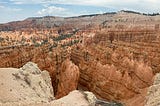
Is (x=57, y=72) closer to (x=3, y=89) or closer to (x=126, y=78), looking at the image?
(x=126, y=78)

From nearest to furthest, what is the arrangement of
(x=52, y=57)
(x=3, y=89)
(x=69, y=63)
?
1. (x=3, y=89)
2. (x=69, y=63)
3. (x=52, y=57)

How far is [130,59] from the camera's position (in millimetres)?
60312

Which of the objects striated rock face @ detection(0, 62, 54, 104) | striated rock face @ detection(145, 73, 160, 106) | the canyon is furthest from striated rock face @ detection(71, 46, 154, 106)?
striated rock face @ detection(145, 73, 160, 106)

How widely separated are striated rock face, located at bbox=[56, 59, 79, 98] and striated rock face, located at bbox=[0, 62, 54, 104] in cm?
617

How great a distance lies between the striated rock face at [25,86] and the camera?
119 feet

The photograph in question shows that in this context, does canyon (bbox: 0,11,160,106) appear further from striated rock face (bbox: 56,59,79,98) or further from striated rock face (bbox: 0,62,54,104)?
striated rock face (bbox: 0,62,54,104)

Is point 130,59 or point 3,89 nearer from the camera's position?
point 3,89

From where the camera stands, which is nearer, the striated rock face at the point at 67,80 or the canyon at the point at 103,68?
the canyon at the point at 103,68

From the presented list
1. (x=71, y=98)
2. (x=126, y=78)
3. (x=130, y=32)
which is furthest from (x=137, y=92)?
(x=130, y=32)

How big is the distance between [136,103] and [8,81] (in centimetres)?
1673

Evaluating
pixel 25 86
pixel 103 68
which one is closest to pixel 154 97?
pixel 25 86

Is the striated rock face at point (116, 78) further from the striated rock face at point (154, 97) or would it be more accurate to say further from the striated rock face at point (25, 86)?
the striated rock face at point (154, 97)

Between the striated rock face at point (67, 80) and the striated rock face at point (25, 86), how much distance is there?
617 centimetres

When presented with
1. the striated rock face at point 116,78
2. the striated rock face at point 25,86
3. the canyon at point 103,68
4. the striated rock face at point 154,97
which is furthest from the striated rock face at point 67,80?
the striated rock face at point 154,97
